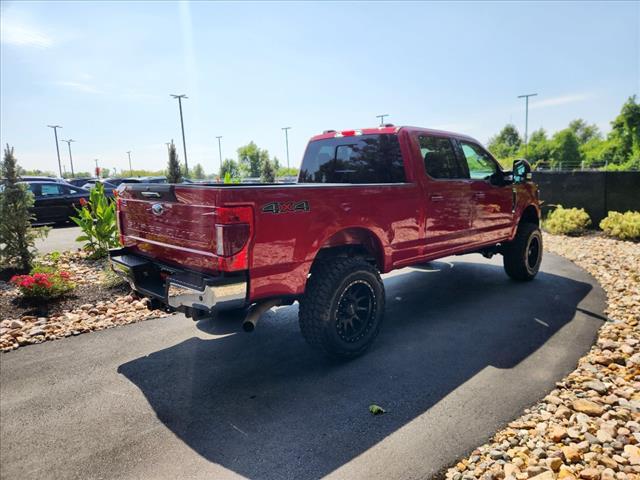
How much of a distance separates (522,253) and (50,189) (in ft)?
46.7

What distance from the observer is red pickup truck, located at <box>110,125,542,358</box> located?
2.91 metres

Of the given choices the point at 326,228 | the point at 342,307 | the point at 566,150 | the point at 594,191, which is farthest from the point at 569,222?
the point at 566,150

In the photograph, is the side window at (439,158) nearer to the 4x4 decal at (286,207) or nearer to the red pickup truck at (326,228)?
the red pickup truck at (326,228)

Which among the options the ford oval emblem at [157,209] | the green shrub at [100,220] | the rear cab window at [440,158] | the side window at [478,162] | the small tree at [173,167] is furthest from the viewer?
the small tree at [173,167]

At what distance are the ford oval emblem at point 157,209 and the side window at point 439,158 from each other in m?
2.78

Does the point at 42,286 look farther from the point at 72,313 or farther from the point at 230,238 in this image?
the point at 230,238

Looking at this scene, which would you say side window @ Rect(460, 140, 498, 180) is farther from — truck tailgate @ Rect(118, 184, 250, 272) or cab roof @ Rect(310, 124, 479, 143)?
truck tailgate @ Rect(118, 184, 250, 272)

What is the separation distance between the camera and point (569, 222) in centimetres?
1038

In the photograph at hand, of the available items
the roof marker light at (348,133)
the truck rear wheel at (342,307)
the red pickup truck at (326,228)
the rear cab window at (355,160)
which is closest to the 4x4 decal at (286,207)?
the red pickup truck at (326,228)

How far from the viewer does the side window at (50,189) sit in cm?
1345

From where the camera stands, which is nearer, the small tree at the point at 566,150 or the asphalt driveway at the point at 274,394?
the asphalt driveway at the point at 274,394

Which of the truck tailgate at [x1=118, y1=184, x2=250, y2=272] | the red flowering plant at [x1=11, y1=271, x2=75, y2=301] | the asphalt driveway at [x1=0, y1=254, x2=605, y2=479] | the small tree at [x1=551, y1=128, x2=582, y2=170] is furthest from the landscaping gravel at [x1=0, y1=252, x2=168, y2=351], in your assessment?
the small tree at [x1=551, y1=128, x2=582, y2=170]

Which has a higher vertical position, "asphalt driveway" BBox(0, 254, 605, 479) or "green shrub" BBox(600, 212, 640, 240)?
"green shrub" BBox(600, 212, 640, 240)

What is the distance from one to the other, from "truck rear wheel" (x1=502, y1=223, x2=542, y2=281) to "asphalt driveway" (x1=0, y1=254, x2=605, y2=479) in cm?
118
